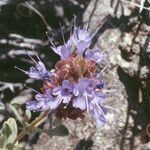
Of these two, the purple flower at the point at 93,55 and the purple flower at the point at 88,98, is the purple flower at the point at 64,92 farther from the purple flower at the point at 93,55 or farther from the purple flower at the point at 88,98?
the purple flower at the point at 93,55

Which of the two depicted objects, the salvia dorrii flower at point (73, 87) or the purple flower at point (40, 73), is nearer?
the salvia dorrii flower at point (73, 87)

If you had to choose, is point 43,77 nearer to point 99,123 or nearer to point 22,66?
point 99,123

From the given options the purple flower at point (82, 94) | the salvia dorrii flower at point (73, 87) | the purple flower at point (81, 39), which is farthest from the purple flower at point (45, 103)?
the purple flower at point (81, 39)

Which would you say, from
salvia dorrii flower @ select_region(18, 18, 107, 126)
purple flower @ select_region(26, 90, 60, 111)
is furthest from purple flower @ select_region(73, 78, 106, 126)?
purple flower @ select_region(26, 90, 60, 111)

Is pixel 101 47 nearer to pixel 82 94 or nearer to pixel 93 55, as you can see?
pixel 93 55

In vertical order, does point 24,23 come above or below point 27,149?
above

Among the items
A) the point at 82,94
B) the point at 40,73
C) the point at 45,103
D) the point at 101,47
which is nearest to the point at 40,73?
the point at 40,73

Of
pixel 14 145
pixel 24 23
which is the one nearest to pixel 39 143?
pixel 14 145
